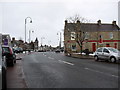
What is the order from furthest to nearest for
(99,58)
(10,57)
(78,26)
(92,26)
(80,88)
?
(92,26) < (78,26) < (99,58) < (10,57) < (80,88)

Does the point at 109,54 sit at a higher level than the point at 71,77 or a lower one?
higher

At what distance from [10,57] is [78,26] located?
2415 centimetres

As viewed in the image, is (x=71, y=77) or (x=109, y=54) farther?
(x=109, y=54)

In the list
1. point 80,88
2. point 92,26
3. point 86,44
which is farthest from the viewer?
point 92,26

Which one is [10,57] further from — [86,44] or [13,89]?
[86,44]

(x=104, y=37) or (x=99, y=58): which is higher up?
(x=104, y=37)

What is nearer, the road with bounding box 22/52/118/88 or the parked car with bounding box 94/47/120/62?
the road with bounding box 22/52/118/88

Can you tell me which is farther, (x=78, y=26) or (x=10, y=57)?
(x=78, y=26)

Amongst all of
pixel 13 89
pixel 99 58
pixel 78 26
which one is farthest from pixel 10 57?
pixel 78 26

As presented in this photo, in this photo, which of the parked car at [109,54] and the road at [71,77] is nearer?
the road at [71,77]

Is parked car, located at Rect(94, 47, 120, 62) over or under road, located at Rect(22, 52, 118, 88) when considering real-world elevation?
over

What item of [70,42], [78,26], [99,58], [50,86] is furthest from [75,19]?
[50,86]

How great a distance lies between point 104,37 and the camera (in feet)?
202

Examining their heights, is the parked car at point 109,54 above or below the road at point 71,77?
above
